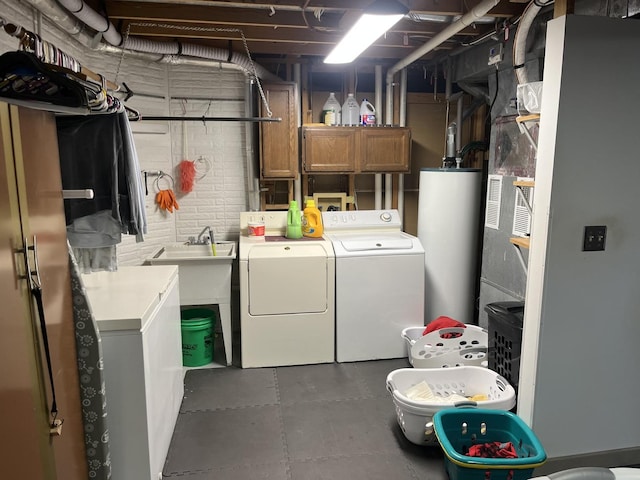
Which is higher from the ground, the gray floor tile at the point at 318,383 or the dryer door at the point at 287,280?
the dryer door at the point at 287,280

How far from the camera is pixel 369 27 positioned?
253 centimetres

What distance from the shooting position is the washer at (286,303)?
3.40 metres

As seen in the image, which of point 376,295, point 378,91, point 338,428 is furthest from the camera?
point 378,91

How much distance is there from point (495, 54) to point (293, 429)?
2809 mm

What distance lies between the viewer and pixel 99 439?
5.82ft

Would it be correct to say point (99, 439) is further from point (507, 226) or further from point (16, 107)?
point (507, 226)

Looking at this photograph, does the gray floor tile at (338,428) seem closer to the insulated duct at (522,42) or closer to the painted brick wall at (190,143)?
the painted brick wall at (190,143)

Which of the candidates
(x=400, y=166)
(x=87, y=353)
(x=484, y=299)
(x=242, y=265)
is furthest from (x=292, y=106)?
(x=87, y=353)

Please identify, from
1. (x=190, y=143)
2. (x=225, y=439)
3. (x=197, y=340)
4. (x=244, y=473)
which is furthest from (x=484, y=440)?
(x=190, y=143)

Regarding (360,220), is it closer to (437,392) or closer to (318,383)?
(318,383)

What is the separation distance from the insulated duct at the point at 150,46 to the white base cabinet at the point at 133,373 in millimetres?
1476

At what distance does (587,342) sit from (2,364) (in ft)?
7.48

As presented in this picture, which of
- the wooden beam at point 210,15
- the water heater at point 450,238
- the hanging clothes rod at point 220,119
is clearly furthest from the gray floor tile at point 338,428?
the wooden beam at point 210,15

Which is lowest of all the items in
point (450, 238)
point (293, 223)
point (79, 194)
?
point (450, 238)
